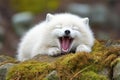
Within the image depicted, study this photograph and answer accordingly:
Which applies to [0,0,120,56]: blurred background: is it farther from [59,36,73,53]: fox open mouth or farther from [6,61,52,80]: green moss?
[6,61,52,80]: green moss

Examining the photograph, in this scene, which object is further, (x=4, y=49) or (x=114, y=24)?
(x=114, y=24)

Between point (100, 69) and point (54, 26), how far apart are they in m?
2.28

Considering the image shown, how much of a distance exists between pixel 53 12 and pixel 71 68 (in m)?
26.2

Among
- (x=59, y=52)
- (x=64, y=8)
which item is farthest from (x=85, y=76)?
(x=64, y=8)

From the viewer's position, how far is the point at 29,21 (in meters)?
37.8

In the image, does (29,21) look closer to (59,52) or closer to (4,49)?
(4,49)

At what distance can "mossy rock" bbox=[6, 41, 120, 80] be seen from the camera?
1250 cm

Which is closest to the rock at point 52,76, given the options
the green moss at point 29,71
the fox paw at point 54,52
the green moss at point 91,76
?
the green moss at point 29,71

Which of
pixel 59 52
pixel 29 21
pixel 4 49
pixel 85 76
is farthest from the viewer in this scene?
pixel 29 21

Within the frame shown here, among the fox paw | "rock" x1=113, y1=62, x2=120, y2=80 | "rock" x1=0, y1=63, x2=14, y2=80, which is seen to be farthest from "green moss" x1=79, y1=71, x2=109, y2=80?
the fox paw

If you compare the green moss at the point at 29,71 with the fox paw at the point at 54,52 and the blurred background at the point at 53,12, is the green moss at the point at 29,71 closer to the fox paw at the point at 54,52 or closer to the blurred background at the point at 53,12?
the fox paw at the point at 54,52

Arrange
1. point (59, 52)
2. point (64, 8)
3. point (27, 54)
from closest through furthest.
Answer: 1. point (59, 52)
2. point (27, 54)
3. point (64, 8)

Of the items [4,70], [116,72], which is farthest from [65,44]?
[116,72]

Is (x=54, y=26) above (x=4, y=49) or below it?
above
